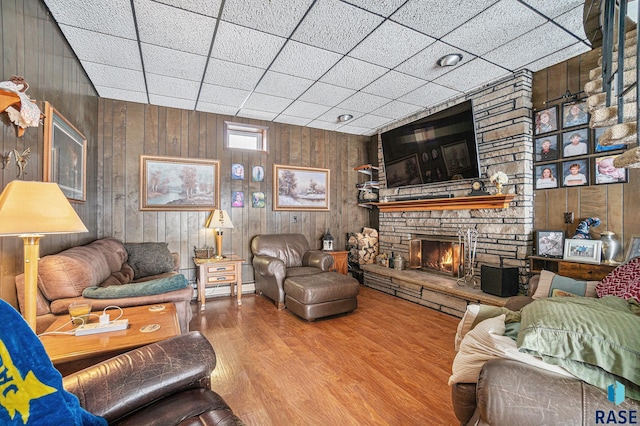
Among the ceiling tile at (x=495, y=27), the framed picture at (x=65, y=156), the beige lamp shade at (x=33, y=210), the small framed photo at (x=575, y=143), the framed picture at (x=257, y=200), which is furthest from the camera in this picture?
the framed picture at (x=257, y=200)

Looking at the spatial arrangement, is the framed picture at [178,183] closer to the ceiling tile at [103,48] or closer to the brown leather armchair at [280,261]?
the brown leather armchair at [280,261]

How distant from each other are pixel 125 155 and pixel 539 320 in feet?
14.8

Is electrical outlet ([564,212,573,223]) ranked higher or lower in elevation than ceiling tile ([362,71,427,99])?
lower

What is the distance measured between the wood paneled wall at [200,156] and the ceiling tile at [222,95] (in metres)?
0.48

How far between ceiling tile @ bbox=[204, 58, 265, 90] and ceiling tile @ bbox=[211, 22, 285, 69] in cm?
10

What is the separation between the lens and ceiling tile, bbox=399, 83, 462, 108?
341 centimetres

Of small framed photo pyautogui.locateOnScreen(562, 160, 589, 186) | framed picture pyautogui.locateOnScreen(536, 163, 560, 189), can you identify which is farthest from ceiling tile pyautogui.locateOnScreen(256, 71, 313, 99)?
small framed photo pyautogui.locateOnScreen(562, 160, 589, 186)

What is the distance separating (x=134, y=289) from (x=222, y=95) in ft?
8.57

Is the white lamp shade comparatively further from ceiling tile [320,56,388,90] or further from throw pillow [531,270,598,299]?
throw pillow [531,270,598,299]

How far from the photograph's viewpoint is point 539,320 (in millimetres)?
995

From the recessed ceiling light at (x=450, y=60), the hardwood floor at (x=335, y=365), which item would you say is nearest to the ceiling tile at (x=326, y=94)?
the recessed ceiling light at (x=450, y=60)

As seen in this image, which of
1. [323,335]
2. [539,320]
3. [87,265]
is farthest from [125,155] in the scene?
[539,320]

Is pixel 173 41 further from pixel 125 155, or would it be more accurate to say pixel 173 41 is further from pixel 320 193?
pixel 320 193

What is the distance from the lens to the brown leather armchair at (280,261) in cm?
361
